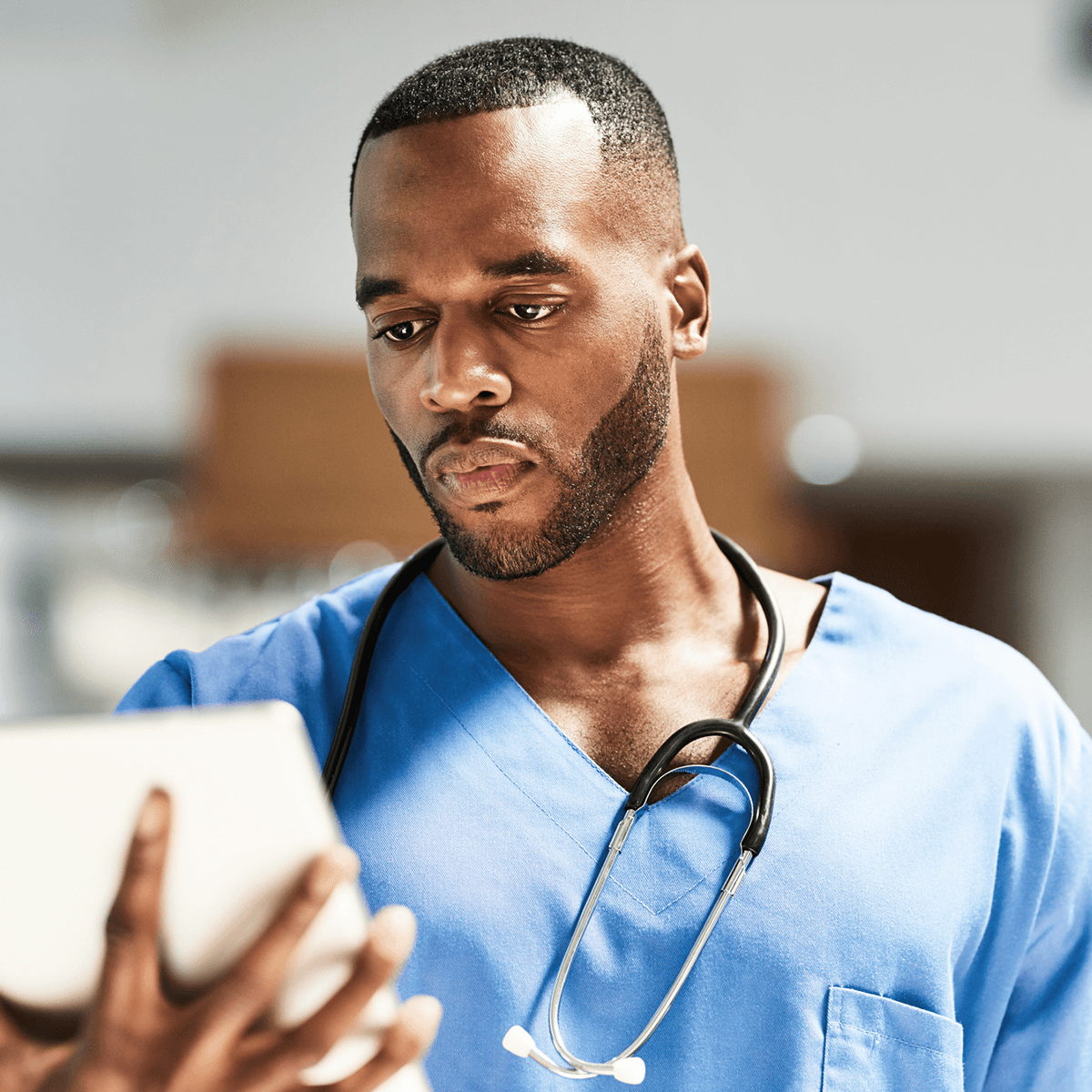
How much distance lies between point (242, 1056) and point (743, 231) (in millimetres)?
2359

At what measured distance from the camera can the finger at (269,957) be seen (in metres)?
0.43

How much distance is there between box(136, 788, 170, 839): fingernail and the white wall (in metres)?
2.14

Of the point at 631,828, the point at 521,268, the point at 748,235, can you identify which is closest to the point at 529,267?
the point at 521,268

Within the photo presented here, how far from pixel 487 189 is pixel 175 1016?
0.46m

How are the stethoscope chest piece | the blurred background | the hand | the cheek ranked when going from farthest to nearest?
the blurred background, the cheek, the stethoscope chest piece, the hand

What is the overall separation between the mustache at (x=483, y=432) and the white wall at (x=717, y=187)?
189 cm

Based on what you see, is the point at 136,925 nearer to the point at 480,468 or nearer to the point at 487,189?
the point at 480,468

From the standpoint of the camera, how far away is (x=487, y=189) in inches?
26.0

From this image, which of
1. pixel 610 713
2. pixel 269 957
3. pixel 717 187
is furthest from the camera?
pixel 717 187

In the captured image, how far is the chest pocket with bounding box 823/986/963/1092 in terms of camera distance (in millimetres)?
619

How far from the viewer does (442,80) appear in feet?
2.31

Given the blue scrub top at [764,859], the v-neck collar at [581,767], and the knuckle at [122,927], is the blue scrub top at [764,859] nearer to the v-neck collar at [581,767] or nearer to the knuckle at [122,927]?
the v-neck collar at [581,767]

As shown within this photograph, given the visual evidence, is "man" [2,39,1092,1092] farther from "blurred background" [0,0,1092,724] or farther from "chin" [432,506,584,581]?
"blurred background" [0,0,1092,724]

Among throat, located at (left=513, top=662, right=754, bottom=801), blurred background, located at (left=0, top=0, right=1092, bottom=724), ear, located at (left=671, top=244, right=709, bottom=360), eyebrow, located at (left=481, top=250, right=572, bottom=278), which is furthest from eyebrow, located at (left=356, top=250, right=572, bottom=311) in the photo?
blurred background, located at (left=0, top=0, right=1092, bottom=724)
